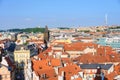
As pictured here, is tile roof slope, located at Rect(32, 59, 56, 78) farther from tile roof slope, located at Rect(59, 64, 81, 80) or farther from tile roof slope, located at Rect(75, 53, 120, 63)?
tile roof slope, located at Rect(75, 53, 120, 63)

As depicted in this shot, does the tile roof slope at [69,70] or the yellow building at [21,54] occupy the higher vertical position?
the tile roof slope at [69,70]

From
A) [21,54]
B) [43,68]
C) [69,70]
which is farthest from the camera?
[21,54]

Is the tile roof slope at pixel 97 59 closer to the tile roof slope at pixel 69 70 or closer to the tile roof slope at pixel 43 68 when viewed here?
the tile roof slope at pixel 43 68

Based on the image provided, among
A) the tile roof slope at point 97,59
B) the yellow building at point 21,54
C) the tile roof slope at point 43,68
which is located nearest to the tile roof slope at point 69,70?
the tile roof slope at point 43,68

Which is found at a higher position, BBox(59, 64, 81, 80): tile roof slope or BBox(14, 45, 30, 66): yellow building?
BBox(59, 64, 81, 80): tile roof slope

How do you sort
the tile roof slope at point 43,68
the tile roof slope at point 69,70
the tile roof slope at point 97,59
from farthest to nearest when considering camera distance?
the tile roof slope at point 97,59 < the tile roof slope at point 43,68 < the tile roof slope at point 69,70

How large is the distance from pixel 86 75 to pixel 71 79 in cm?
345

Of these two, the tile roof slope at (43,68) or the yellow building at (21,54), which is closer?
the tile roof slope at (43,68)

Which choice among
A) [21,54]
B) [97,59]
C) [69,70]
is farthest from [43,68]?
[21,54]

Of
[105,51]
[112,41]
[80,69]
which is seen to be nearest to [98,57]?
[105,51]

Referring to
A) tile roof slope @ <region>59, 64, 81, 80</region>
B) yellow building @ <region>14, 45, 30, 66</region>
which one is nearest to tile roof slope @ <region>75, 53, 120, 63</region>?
yellow building @ <region>14, 45, 30, 66</region>

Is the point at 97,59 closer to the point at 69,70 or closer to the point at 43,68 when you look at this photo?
the point at 43,68

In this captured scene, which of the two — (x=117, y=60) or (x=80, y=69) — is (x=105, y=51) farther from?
(x=80, y=69)

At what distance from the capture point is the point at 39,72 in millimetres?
30359
